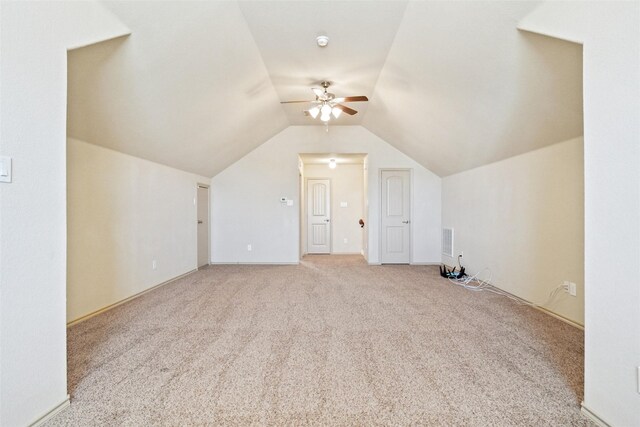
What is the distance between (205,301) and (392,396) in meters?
2.56

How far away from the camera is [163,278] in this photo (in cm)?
419

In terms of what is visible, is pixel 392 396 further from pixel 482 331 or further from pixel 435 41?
pixel 435 41

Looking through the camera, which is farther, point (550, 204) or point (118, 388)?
point (550, 204)

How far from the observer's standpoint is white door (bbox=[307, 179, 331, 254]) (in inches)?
299

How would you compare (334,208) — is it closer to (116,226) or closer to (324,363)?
(116,226)

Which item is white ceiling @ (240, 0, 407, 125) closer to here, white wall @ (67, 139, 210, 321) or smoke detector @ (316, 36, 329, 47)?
smoke detector @ (316, 36, 329, 47)

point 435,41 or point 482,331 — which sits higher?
point 435,41

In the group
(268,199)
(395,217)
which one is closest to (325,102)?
(268,199)

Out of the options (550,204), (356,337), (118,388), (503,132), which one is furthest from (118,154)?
(550,204)

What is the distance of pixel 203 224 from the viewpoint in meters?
5.60

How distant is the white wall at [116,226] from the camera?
274 cm

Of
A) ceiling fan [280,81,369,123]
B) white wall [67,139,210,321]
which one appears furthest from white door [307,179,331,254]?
ceiling fan [280,81,369,123]
